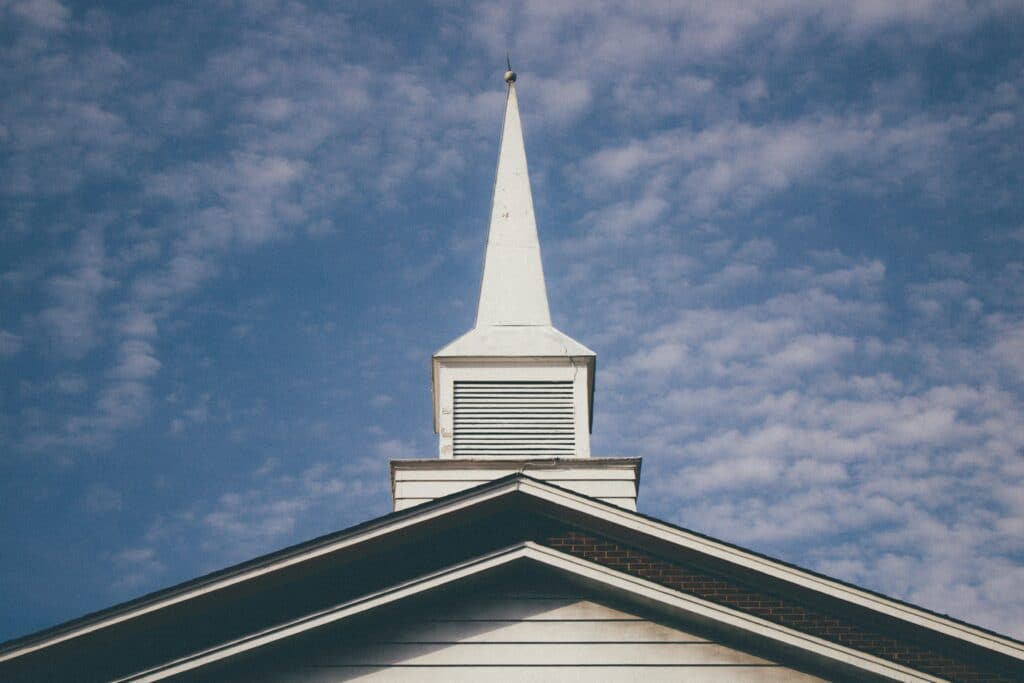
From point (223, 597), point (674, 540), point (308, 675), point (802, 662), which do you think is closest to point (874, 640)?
point (802, 662)

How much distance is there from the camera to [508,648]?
373 inches

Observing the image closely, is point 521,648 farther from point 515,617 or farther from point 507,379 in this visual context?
point 507,379

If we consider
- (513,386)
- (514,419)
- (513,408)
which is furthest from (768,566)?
(513,386)

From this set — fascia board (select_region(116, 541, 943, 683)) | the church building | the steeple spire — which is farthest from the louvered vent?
fascia board (select_region(116, 541, 943, 683))

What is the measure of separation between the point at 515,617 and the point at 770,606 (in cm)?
234

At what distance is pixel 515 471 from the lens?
14.7 meters

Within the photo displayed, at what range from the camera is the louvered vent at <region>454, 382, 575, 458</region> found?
1568 cm

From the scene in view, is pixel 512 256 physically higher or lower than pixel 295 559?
higher

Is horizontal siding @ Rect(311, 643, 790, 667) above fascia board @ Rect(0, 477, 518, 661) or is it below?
below

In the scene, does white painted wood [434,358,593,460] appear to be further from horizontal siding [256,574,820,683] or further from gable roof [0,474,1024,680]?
horizontal siding [256,574,820,683]

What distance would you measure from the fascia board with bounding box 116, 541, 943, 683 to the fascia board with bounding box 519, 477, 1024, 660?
43 centimetres

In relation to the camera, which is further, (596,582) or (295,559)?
(596,582)

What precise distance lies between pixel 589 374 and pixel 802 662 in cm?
742

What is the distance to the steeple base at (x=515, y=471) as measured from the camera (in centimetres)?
1463
